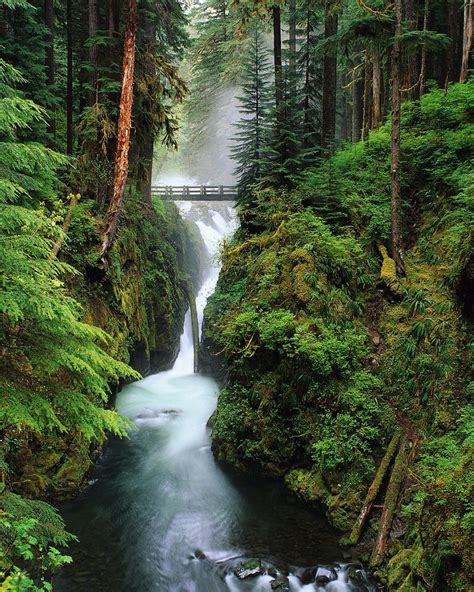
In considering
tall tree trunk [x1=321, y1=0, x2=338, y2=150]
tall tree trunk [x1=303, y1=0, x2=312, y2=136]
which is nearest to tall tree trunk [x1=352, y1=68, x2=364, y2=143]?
tall tree trunk [x1=303, y1=0, x2=312, y2=136]

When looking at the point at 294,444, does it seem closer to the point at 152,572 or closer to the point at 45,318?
the point at 152,572

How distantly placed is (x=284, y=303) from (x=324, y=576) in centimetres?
522

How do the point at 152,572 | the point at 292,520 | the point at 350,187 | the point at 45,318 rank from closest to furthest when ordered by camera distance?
1. the point at 45,318
2. the point at 152,572
3. the point at 292,520
4. the point at 350,187

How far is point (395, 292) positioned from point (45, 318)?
7886mm

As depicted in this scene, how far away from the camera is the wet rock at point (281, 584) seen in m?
6.45

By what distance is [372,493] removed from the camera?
282 inches

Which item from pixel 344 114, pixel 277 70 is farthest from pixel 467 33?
pixel 344 114

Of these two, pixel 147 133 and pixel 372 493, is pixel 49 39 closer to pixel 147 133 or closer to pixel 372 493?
pixel 147 133

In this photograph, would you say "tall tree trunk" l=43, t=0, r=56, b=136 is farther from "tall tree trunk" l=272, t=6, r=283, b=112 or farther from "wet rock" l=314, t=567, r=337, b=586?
"wet rock" l=314, t=567, r=337, b=586

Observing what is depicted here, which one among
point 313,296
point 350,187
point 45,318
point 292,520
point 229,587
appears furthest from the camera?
point 350,187

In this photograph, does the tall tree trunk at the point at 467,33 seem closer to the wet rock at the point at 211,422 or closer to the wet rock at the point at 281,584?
the wet rock at the point at 211,422

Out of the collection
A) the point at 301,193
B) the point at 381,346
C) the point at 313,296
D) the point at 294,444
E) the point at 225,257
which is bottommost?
the point at 294,444

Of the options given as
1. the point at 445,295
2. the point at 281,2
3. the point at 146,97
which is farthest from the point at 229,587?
the point at 281,2

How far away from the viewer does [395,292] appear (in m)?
9.68
